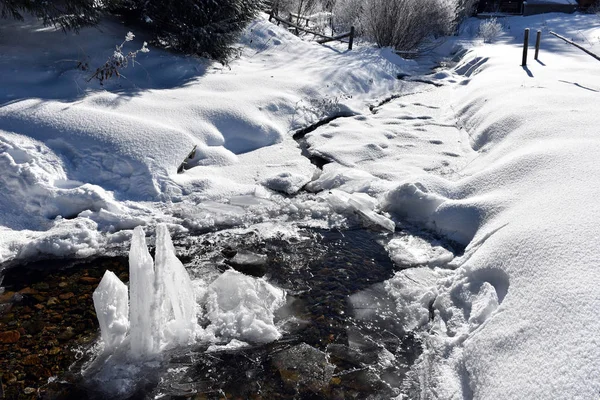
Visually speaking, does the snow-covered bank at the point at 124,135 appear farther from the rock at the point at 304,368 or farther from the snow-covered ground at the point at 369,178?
the rock at the point at 304,368

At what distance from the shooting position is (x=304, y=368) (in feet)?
11.5

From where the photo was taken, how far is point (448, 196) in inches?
240

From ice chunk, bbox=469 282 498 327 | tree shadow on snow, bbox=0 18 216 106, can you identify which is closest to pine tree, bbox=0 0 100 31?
tree shadow on snow, bbox=0 18 216 106

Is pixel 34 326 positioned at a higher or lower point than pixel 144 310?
lower

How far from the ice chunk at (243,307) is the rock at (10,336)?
4.78 ft

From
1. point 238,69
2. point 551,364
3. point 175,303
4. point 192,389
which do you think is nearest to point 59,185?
point 175,303

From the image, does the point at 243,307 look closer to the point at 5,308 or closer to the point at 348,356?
the point at 348,356

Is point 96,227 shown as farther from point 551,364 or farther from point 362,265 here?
point 551,364

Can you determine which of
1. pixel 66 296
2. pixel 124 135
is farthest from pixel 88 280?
pixel 124 135

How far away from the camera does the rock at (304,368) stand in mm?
3383

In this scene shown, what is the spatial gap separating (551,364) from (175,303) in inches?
103

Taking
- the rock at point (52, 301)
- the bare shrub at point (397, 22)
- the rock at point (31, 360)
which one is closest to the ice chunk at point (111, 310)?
the rock at point (31, 360)

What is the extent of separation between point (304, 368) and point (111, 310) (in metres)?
1.52

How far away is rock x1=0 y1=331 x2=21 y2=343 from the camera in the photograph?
367 centimetres
